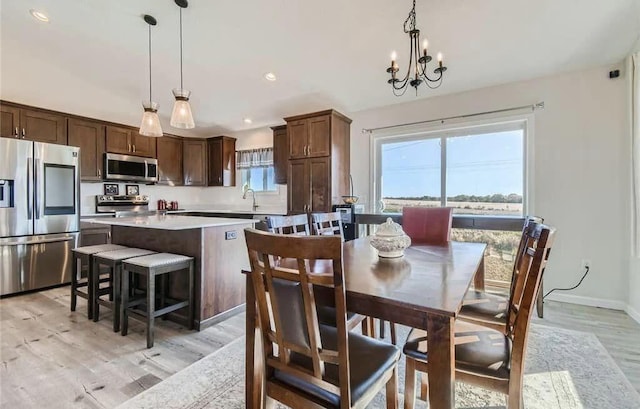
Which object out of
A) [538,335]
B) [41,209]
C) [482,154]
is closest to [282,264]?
[538,335]

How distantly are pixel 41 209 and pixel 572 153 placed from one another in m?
6.15

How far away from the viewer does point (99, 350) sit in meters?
2.07

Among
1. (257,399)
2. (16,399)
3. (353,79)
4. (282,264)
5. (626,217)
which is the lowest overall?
(16,399)

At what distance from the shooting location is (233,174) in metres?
5.78

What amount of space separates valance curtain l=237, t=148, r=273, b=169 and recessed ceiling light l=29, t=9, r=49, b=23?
3144 mm

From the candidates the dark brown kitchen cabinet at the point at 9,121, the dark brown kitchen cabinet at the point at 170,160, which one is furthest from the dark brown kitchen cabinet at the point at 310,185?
the dark brown kitchen cabinet at the point at 9,121

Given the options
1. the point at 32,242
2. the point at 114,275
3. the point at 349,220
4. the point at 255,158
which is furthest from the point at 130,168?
the point at 349,220

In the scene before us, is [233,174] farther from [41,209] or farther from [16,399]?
[16,399]

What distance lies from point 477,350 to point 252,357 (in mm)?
962

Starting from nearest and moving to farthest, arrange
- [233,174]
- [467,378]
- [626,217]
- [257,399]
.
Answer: [467,378], [257,399], [626,217], [233,174]

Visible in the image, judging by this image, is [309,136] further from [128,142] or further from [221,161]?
[128,142]

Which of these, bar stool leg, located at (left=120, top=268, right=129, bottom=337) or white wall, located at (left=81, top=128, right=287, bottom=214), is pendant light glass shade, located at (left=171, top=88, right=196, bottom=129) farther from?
white wall, located at (left=81, top=128, right=287, bottom=214)

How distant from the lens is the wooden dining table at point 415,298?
34.2 inches

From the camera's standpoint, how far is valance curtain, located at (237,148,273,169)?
534cm
